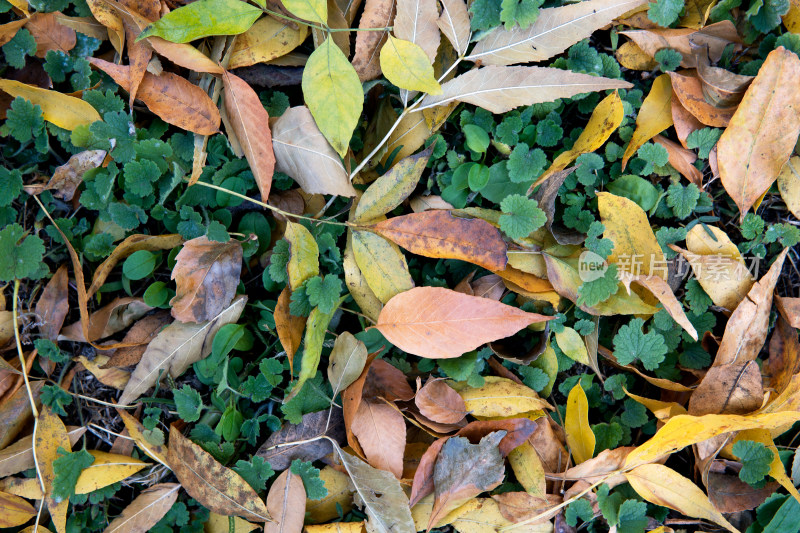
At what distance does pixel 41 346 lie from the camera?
2.08 metres

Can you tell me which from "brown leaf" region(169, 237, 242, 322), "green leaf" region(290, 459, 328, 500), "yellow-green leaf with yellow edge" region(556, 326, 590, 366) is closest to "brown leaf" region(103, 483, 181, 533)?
"green leaf" region(290, 459, 328, 500)

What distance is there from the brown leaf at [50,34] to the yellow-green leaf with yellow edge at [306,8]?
2.74 feet

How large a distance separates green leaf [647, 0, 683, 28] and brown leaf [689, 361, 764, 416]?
123cm

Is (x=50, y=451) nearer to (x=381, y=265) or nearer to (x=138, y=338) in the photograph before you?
(x=138, y=338)

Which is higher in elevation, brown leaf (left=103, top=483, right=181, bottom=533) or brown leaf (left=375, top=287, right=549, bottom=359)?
brown leaf (left=375, top=287, right=549, bottom=359)

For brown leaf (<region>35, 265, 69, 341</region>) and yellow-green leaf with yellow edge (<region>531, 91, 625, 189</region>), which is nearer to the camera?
yellow-green leaf with yellow edge (<region>531, 91, 625, 189</region>)

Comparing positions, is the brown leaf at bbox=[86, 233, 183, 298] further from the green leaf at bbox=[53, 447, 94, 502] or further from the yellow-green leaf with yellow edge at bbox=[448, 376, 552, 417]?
the yellow-green leaf with yellow edge at bbox=[448, 376, 552, 417]

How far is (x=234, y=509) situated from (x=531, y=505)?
1032 mm

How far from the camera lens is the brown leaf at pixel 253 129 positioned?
1.99m

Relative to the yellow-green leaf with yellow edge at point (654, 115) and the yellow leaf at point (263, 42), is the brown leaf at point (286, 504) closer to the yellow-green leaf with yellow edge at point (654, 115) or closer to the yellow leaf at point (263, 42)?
the yellow leaf at point (263, 42)

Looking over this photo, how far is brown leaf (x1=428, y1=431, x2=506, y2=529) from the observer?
1969mm

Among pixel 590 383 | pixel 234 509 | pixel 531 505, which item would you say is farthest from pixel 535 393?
pixel 234 509

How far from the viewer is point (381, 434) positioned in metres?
2.01

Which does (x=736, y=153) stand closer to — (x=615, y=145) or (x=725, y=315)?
(x=615, y=145)
